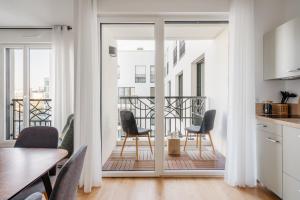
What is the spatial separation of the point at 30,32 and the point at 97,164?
3.09 m

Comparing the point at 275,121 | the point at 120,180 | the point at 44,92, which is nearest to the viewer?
the point at 275,121

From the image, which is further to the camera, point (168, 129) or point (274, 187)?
point (168, 129)

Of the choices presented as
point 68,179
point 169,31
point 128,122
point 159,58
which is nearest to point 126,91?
point 128,122

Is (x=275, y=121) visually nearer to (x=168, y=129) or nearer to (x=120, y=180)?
(x=120, y=180)

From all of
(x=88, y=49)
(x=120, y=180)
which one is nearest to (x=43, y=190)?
(x=120, y=180)

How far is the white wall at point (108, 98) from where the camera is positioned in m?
3.39

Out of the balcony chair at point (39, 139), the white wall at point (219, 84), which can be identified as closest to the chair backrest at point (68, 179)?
the balcony chair at point (39, 139)

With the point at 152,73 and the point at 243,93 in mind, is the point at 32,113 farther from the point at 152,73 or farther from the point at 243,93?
the point at 243,93

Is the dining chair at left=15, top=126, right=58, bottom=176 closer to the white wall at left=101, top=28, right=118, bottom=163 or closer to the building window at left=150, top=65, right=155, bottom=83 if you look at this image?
the white wall at left=101, top=28, right=118, bottom=163

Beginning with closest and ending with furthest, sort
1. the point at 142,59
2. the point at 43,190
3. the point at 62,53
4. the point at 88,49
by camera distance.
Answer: the point at 43,190, the point at 88,49, the point at 142,59, the point at 62,53

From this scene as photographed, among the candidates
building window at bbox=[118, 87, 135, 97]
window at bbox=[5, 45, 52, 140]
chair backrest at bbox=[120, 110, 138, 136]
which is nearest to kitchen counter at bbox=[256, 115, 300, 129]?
chair backrest at bbox=[120, 110, 138, 136]

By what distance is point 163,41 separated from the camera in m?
3.14

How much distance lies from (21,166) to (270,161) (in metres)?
2.47

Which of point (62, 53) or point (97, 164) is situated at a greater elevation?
point (62, 53)
